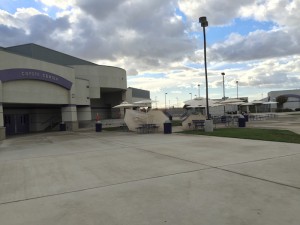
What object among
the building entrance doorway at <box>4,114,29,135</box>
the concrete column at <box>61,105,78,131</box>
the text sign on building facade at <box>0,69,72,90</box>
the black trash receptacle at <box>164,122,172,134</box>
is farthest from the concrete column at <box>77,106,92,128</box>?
the black trash receptacle at <box>164,122,172,134</box>

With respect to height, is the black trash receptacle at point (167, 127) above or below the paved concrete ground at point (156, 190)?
above

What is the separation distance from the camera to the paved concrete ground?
16.5 feet

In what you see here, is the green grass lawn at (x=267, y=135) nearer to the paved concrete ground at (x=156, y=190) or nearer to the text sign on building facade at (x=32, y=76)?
the paved concrete ground at (x=156, y=190)

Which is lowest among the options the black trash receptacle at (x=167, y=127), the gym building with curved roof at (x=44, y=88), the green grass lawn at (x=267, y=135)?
the green grass lawn at (x=267, y=135)

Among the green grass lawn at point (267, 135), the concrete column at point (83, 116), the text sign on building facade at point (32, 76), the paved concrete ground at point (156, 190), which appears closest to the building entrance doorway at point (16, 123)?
the concrete column at point (83, 116)

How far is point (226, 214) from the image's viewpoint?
5.03 metres

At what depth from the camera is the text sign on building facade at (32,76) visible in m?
25.2

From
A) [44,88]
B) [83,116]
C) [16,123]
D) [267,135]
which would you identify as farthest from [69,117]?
[267,135]

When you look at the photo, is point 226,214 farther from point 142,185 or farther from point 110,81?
point 110,81

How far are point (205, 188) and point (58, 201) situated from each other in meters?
2.97

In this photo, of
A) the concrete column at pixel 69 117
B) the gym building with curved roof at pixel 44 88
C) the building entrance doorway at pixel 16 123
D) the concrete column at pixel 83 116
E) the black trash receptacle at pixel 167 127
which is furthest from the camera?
the concrete column at pixel 83 116

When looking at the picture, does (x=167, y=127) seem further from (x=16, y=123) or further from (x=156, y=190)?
(x=16, y=123)

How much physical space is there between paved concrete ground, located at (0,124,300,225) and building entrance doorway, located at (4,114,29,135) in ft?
80.9

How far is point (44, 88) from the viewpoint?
99.5 ft
